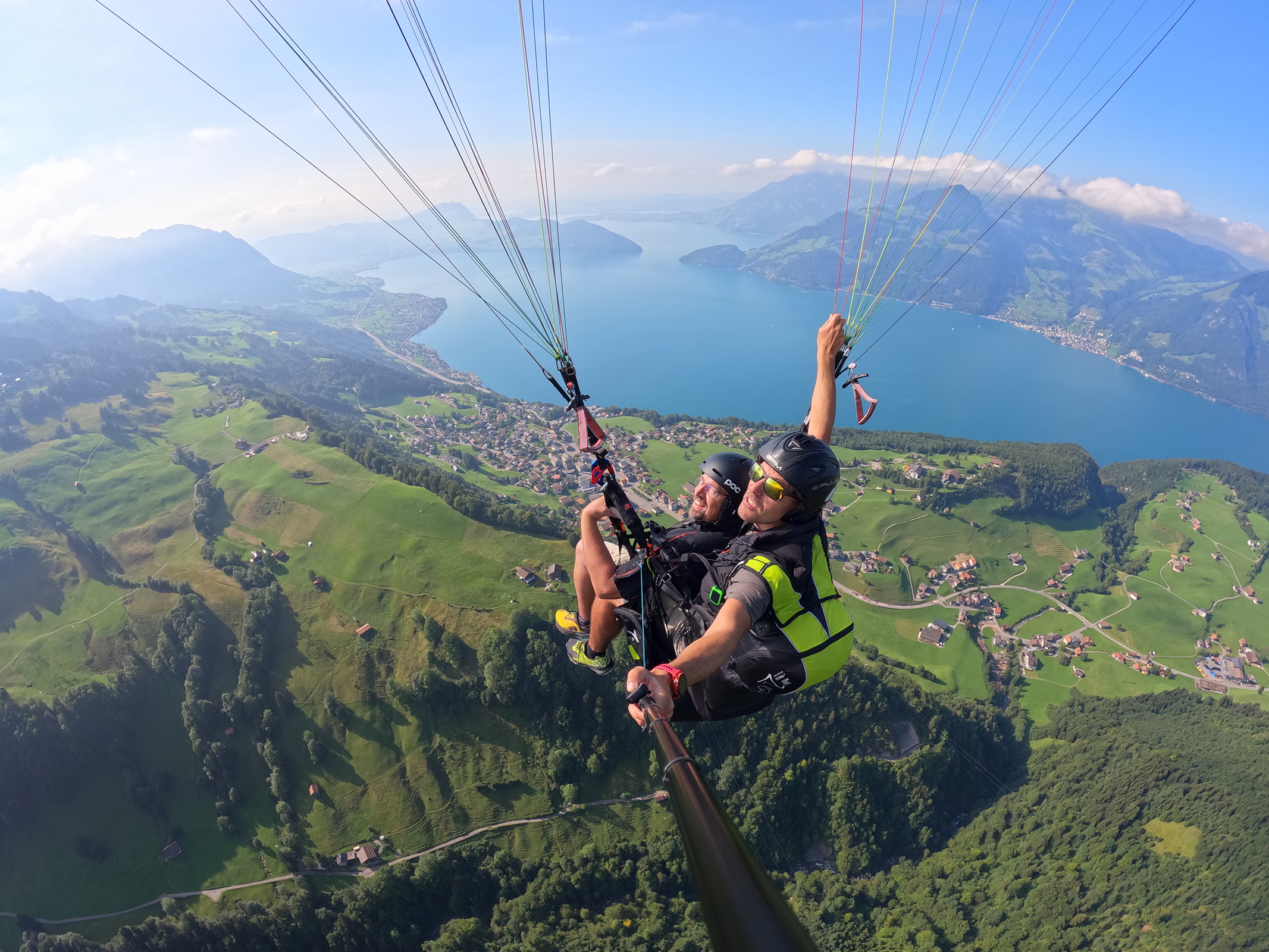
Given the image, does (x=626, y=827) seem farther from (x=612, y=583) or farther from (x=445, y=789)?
(x=612, y=583)

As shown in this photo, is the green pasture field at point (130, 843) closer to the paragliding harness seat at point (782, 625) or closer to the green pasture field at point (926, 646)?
the paragliding harness seat at point (782, 625)

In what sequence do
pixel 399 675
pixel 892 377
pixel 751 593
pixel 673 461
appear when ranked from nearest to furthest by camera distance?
1. pixel 751 593
2. pixel 399 675
3. pixel 673 461
4. pixel 892 377

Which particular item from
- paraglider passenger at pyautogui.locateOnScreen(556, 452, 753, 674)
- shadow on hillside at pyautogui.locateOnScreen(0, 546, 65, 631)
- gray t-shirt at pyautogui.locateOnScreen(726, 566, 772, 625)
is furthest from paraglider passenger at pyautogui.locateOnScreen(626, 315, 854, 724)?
shadow on hillside at pyautogui.locateOnScreen(0, 546, 65, 631)

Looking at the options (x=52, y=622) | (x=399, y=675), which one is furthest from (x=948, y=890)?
(x=52, y=622)

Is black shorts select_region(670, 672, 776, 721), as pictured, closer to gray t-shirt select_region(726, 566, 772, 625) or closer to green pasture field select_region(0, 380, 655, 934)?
gray t-shirt select_region(726, 566, 772, 625)

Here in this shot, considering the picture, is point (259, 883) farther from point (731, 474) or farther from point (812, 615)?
point (812, 615)
